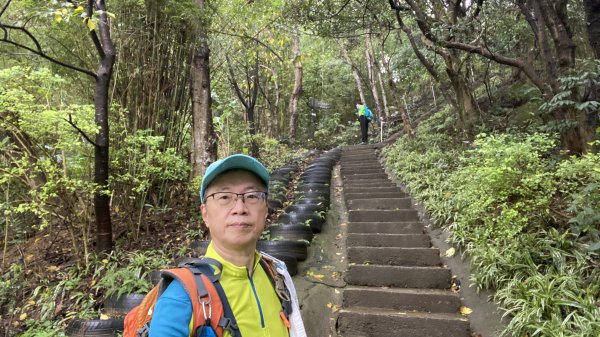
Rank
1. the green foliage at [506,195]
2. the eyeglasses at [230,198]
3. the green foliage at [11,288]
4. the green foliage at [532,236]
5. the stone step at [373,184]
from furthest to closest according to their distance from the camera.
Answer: the stone step at [373,184] < the green foliage at [11,288] < the green foliage at [506,195] < the green foliage at [532,236] < the eyeglasses at [230,198]

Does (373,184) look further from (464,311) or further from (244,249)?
(244,249)

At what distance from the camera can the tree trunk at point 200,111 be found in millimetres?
5840

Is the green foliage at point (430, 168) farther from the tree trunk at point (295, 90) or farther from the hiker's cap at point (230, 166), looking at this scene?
the tree trunk at point (295, 90)

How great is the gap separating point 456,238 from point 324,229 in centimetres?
205

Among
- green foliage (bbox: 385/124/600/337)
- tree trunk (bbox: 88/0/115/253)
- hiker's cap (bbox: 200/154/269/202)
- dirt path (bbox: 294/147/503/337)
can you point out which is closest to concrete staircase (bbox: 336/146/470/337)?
dirt path (bbox: 294/147/503/337)

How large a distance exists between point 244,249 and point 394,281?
10.9ft

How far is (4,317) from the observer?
364cm

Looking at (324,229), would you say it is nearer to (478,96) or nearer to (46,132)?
(46,132)

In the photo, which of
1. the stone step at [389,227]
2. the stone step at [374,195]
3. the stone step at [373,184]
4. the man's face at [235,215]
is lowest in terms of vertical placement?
the stone step at [389,227]

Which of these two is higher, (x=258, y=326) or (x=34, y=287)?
(x=258, y=326)

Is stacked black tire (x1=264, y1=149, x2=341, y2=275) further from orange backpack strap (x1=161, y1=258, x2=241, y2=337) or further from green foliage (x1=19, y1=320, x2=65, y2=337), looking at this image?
orange backpack strap (x1=161, y1=258, x2=241, y2=337)

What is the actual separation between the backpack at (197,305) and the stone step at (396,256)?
3.75 metres

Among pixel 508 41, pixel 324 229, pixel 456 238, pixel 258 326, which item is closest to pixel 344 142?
pixel 508 41

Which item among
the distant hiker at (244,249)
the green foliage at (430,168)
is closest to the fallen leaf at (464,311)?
the green foliage at (430,168)
